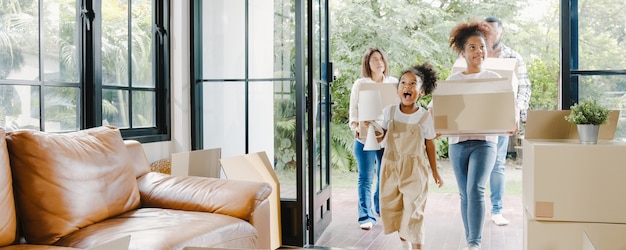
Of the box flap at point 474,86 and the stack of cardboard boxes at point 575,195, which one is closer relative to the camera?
the stack of cardboard boxes at point 575,195

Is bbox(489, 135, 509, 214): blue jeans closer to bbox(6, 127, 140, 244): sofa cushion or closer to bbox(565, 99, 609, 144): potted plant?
bbox(565, 99, 609, 144): potted plant

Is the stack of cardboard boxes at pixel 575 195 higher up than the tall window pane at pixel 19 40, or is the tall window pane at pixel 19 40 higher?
the tall window pane at pixel 19 40

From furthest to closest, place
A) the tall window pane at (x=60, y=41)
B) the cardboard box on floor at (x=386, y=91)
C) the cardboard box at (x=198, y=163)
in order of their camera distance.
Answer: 1. the cardboard box on floor at (x=386, y=91)
2. the cardboard box at (x=198, y=163)
3. the tall window pane at (x=60, y=41)

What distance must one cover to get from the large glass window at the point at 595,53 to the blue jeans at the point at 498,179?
55.7 inches

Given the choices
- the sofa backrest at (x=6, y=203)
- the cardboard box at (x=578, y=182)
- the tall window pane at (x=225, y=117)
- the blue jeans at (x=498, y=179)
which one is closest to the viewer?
the sofa backrest at (x=6, y=203)

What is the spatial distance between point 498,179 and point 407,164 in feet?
4.84

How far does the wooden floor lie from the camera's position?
3.51 metres

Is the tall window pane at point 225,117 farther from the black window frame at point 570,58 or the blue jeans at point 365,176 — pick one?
the black window frame at point 570,58

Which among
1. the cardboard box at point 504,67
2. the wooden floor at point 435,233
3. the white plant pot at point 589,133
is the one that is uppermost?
the cardboard box at point 504,67

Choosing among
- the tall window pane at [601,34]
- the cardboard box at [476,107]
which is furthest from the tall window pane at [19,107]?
the tall window pane at [601,34]

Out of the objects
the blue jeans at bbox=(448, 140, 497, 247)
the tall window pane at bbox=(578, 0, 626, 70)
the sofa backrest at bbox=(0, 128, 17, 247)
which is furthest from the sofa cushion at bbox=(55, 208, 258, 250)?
the tall window pane at bbox=(578, 0, 626, 70)

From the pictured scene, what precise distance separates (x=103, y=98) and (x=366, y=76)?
192cm

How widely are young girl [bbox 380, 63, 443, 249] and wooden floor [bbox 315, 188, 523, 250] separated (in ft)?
1.28

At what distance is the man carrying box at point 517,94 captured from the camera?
3.75m
